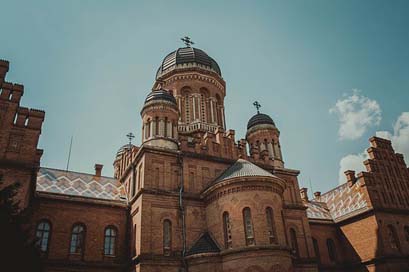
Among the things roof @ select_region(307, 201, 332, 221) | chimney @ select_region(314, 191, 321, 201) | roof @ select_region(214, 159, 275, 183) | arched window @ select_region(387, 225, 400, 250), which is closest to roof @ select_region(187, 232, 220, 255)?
roof @ select_region(214, 159, 275, 183)

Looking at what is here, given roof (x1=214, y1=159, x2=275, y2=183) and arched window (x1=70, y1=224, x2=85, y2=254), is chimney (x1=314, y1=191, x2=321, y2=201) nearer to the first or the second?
roof (x1=214, y1=159, x2=275, y2=183)

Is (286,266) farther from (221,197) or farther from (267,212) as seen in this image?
(221,197)

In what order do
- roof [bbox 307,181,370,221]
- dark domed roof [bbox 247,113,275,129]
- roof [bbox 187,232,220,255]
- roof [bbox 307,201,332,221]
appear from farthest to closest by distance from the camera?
dark domed roof [bbox 247,113,275,129] → roof [bbox 307,201,332,221] → roof [bbox 307,181,370,221] → roof [bbox 187,232,220,255]

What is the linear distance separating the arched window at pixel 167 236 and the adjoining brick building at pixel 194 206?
7 cm

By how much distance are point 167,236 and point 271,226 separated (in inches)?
269

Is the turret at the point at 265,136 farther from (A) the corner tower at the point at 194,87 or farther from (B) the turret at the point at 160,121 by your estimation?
(B) the turret at the point at 160,121

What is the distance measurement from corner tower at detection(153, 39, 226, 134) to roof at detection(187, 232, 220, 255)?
12.1 metres

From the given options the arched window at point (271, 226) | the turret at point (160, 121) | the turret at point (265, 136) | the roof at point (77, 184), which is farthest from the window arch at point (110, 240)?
the turret at point (265, 136)

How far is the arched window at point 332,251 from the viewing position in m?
32.5

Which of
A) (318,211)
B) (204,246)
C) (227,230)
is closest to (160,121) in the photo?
(227,230)

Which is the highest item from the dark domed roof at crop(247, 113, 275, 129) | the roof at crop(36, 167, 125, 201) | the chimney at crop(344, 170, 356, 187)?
the dark domed roof at crop(247, 113, 275, 129)

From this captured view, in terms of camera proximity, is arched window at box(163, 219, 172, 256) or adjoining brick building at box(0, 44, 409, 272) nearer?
adjoining brick building at box(0, 44, 409, 272)

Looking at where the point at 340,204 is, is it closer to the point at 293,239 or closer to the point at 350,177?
the point at 350,177

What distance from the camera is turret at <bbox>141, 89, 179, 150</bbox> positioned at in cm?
2681
